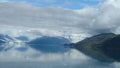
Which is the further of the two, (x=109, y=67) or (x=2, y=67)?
(x=109, y=67)

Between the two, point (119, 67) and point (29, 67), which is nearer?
point (29, 67)

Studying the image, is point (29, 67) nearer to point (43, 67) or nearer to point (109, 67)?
point (43, 67)

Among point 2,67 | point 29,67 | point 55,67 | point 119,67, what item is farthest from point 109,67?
point 2,67

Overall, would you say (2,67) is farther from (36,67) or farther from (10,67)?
(36,67)

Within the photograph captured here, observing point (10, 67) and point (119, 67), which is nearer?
point (10, 67)

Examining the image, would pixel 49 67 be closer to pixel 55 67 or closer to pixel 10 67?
pixel 55 67

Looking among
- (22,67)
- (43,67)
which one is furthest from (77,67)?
(22,67)

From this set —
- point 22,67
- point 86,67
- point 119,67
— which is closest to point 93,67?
point 86,67
